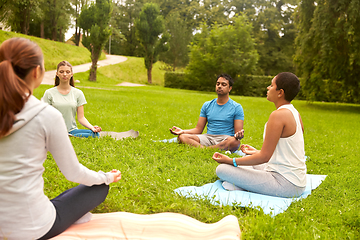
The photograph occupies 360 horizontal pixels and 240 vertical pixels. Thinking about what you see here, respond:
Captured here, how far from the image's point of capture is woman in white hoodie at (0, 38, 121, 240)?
1923mm

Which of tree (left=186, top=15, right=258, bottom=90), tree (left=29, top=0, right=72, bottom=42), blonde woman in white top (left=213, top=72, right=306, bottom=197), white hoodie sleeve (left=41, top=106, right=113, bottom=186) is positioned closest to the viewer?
white hoodie sleeve (left=41, top=106, right=113, bottom=186)

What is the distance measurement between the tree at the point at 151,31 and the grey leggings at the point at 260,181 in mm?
38437

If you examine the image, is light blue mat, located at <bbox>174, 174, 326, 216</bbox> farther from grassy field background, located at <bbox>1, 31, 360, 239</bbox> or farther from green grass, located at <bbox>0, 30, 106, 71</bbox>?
green grass, located at <bbox>0, 30, 106, 71</bbox>

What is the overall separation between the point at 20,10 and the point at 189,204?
4394 cm

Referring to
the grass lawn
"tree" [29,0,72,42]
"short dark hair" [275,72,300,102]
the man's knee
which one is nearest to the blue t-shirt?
the man's knee

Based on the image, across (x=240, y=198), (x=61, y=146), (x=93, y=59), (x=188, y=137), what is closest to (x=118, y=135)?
(x=188, y=137)

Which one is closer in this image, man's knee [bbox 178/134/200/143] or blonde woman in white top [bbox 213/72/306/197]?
blonde woman in white top [bbox 213/72/306/197]

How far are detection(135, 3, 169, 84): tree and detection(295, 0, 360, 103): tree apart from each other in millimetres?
23110

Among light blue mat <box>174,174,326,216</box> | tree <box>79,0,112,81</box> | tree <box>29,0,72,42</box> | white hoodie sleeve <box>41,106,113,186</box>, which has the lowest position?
light blue mat <box>174,174,326,216</box>

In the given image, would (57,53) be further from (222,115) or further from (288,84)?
(288,84)

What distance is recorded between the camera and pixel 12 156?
2.04 meters

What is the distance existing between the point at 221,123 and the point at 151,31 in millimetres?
36232

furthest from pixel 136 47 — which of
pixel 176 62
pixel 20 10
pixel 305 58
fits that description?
pixel 305 58

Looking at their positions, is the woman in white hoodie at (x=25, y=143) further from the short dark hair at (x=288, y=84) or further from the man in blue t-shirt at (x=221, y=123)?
the man in blue t-shirt at (x=221, y=123)
